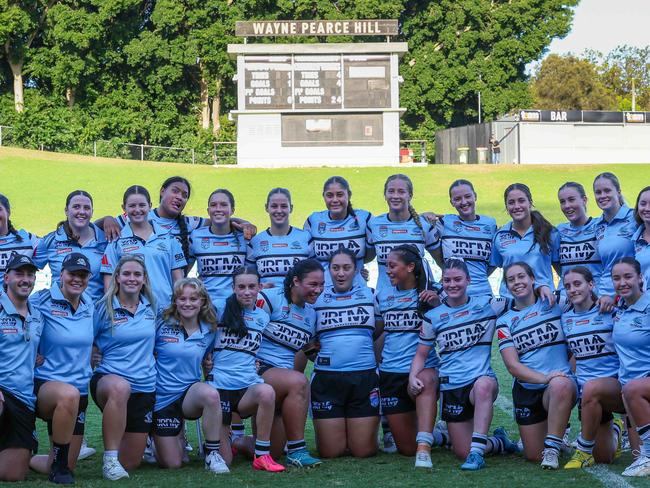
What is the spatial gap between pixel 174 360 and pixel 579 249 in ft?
9.56

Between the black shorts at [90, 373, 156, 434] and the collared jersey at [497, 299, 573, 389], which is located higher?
the collared jersey at [497, 299, 573, 389]

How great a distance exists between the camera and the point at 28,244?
645 centimetres

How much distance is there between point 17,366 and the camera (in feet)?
17.3

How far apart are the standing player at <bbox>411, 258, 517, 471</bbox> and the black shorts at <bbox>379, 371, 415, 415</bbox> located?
0.86 ft

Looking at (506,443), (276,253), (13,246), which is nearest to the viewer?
(506,443)

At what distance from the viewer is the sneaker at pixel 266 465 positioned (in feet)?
18.3

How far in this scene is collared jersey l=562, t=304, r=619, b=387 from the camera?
220 inches

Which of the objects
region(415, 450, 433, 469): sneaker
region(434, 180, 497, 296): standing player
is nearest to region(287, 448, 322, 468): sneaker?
region(415, 450, 433, 469): sneaker

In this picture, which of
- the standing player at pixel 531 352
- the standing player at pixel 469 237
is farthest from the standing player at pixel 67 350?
the standing player at pixel 469 237

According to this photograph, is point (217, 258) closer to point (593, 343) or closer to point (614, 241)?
point (593, 343)

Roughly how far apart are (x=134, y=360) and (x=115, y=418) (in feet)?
1.22

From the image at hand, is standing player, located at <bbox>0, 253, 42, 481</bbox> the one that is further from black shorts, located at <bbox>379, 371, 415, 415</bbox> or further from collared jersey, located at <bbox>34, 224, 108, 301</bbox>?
black shorts, located at <bbox>379, 371, 415, 415</bbox>

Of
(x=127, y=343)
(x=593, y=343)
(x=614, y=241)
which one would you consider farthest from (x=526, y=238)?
(x=127, y=343)

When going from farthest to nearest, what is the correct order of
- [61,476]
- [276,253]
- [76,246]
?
[276,253], [76,246], [61,476]
